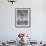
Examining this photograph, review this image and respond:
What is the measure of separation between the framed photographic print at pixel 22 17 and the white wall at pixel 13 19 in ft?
0.40

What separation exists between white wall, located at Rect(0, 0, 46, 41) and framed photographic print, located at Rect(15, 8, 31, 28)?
0.40 ft

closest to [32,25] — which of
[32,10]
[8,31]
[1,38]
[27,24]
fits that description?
[27,24]

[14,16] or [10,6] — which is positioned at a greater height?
[10,6]

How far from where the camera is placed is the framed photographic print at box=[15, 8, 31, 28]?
554cm

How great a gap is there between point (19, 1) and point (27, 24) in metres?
0.98

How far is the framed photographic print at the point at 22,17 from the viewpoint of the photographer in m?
5.54

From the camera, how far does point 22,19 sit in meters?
5.58

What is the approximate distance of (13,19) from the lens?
18.2 ft

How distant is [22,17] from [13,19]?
1.22 ft

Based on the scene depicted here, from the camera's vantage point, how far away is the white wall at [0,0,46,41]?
18.2 ft

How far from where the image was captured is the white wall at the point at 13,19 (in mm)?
5535

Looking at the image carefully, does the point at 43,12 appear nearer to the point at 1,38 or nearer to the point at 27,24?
the point at 27,24

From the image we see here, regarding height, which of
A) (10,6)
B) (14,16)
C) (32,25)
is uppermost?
(10,6)

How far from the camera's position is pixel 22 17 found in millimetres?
5578
